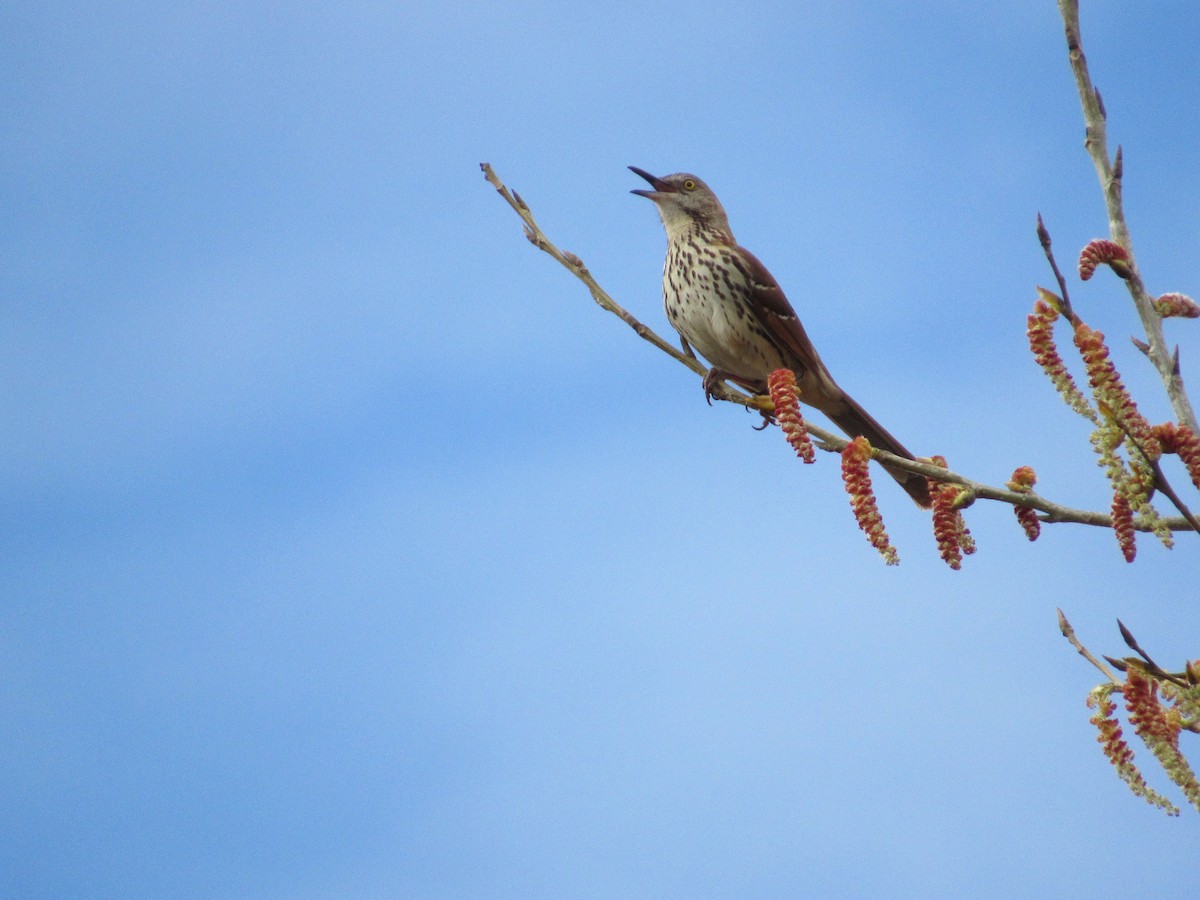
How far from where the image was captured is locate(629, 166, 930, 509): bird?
6.61 meters

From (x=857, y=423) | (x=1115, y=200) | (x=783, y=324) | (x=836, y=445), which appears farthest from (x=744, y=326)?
(x=1115, y=200)

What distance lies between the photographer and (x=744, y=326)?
6727mm

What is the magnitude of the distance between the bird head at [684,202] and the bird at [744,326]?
0.31 meters

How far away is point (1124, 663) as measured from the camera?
8.42ft

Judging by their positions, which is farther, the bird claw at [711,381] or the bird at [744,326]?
the bird at [744,326]

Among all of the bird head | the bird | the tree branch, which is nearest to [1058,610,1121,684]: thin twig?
the tree branch

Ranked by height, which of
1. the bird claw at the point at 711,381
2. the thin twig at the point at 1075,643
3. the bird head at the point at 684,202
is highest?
the bird head at the point at 684,202

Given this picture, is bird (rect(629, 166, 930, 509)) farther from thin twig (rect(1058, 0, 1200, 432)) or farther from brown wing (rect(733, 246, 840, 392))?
thin twig (rect(1058, 0, 1200, 432))

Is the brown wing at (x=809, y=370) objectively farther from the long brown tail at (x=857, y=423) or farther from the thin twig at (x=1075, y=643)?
the thin twig at (x=1075, y=643)

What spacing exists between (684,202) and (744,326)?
50.9 inches

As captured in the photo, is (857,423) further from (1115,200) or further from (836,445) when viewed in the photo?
(1115,200)

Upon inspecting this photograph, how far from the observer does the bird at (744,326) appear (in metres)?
6.61

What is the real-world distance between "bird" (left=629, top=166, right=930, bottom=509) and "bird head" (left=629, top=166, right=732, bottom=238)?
0.31 meters

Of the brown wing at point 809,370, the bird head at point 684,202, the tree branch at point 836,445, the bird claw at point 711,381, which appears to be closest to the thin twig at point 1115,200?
the tree branch at point 836,445
